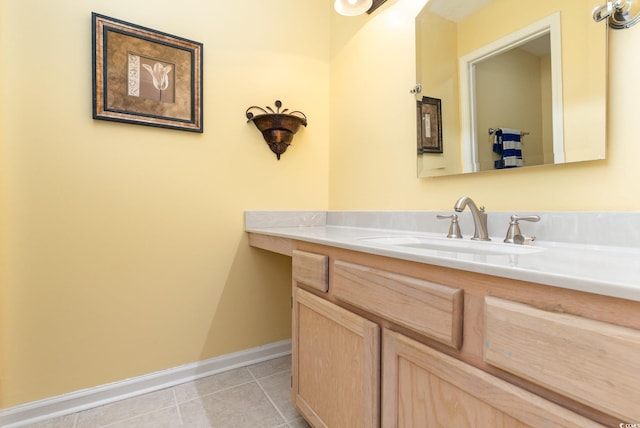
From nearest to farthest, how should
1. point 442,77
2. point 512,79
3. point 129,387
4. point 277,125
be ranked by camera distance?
point 512,79
point 442,77
point 129,387
point 277,125

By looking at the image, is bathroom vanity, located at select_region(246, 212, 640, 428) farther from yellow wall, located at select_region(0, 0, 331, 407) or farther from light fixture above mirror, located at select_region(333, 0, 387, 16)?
light fixture above mirror, located at select_region(333, 0, 387, 16)

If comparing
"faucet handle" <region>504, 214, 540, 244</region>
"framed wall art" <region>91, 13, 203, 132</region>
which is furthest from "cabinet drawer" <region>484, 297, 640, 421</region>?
"framed wall art" <region>91, 13, 203, 132</region>

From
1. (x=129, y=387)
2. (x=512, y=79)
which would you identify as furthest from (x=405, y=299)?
(x=129, y=387)

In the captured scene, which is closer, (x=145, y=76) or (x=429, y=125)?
(x=429, y=125)

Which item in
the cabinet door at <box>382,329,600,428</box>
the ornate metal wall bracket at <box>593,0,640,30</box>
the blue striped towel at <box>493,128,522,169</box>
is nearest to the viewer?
the cabinet door at <box>382,329,600,428</box>

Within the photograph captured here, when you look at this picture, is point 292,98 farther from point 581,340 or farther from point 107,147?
point 581,340

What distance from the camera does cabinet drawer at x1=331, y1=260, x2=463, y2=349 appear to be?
0.63 meters

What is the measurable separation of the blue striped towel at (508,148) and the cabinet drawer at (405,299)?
2.19 ft

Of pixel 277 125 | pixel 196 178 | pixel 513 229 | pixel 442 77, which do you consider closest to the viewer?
pixel 513 229

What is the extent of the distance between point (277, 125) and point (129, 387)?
1511 mm

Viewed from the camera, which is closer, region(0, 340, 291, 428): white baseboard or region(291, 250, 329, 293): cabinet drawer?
region(291, 250, 329, 293): cabinet drawer

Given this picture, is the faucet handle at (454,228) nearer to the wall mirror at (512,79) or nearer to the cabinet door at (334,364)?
the wall mirror at (512,79)

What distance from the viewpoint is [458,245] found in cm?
106

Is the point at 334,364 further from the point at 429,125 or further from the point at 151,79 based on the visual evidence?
the point at 151,79
